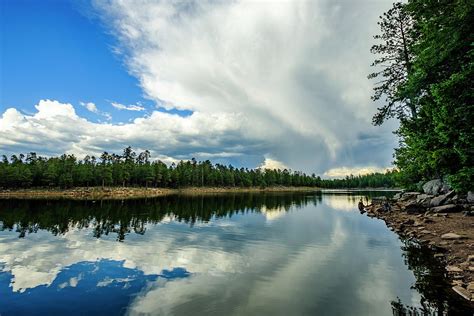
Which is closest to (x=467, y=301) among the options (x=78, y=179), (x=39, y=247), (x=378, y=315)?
(x=378, y=315)

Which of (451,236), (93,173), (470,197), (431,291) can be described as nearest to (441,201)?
(470,197)

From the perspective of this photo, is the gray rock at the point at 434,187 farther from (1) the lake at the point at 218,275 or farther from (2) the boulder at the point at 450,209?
(1) the lake at the point at 218,275

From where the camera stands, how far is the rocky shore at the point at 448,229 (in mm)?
13490

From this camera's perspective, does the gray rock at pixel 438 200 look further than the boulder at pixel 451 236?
Yes

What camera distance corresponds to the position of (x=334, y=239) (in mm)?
25469

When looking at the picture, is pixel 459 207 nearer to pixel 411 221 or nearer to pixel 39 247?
pixel 411 221

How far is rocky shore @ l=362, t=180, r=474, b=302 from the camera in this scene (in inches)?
531

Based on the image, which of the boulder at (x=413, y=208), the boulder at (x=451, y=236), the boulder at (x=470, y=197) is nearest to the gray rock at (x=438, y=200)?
the boulder at (x=413, y=208)

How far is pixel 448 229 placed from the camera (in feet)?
74.5

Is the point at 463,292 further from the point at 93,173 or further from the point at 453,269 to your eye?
the point at 93,173

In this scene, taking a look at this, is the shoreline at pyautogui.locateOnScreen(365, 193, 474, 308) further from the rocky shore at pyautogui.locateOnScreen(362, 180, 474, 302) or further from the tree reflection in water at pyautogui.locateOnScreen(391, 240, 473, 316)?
the tree reflection in water at pyautogui.locateOnScreen(391, 240, 473, 316)

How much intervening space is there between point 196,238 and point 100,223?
52.5ft

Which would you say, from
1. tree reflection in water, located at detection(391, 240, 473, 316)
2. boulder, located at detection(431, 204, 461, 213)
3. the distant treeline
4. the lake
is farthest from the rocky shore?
the distant treeline

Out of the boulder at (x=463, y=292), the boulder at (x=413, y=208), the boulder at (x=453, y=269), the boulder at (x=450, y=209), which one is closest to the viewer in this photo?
the boulder at (x=463, y=292)
